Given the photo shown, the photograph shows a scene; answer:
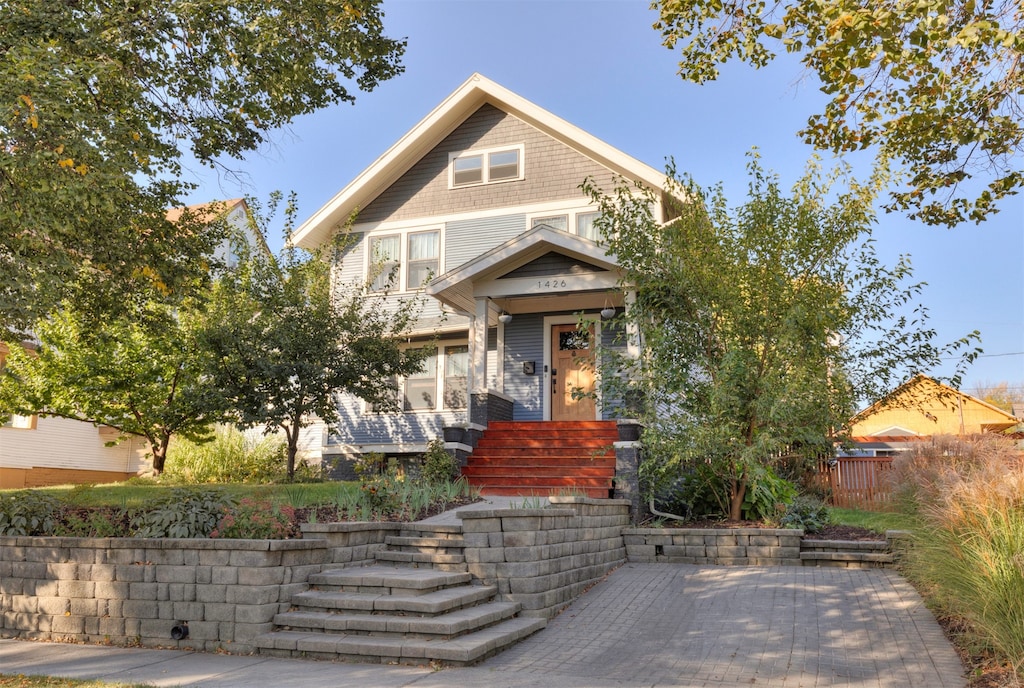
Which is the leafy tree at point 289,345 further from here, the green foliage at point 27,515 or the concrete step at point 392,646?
the concrete step at point 392,646

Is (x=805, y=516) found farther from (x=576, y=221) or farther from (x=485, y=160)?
(x=485, y=160)

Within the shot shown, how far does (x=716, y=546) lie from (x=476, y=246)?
30.0 feet

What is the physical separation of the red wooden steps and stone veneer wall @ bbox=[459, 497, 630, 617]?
9.99ft

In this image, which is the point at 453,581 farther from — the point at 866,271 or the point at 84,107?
the point at 866,271

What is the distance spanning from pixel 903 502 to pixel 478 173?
10905 mm

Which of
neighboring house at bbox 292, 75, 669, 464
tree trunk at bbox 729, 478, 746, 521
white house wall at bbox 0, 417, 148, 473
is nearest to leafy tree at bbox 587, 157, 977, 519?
tree trunk at bbox 729, 478, 746, 521

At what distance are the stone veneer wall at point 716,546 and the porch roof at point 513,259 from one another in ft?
15.0

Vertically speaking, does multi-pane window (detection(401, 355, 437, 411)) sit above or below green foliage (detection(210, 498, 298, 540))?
above

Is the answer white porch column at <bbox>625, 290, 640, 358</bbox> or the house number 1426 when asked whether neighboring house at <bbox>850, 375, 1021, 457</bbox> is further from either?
the house number 1426

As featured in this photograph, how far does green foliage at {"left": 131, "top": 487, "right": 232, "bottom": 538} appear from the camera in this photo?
24.6ft

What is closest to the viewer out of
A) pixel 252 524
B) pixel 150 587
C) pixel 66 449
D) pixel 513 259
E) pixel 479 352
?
pixel 150 587

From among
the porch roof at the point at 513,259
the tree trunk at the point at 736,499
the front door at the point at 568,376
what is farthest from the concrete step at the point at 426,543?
the front door at the point at 568,376

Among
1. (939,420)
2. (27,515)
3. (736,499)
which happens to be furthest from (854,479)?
(939,420)

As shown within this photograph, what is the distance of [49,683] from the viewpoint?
5.64m
